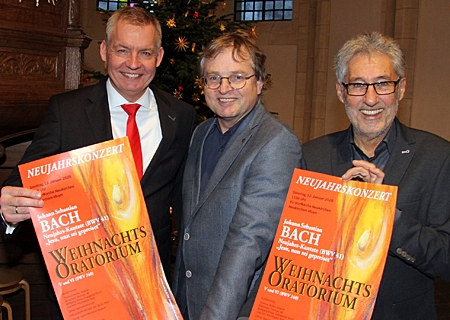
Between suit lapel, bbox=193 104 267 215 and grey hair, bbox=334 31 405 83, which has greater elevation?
grey hair, bbox=334 31 405 83

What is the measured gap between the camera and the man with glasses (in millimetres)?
1814

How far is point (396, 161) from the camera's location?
1.99m

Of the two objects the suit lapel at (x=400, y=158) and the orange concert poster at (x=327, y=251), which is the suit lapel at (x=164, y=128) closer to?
the orange concert poster at (x=327, y=251)

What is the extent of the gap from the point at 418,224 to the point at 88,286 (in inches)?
45.4

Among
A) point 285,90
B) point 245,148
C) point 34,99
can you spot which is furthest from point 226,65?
point 285,90

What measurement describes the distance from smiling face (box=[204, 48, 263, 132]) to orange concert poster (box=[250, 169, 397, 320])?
48 centimetres

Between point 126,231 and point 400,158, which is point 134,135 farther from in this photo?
point 400,158

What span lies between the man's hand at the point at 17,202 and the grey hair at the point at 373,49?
1.24m

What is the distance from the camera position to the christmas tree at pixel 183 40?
236 inches

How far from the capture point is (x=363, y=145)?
2.11m

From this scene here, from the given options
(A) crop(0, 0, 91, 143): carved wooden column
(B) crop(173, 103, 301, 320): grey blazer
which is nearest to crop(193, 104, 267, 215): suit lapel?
(B) crop(173, 103, 301, 320): grey blazer

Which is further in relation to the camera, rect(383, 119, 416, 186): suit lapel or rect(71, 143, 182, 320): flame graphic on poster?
rect(383, 119, 416, 186): suit lapel

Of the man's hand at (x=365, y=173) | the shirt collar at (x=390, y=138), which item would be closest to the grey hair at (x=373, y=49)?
the shirt collar at (x=390, y=138)

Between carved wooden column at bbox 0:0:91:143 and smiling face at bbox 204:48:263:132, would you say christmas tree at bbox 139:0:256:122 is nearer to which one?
carved wooden column at bbox 0:0:91:143
